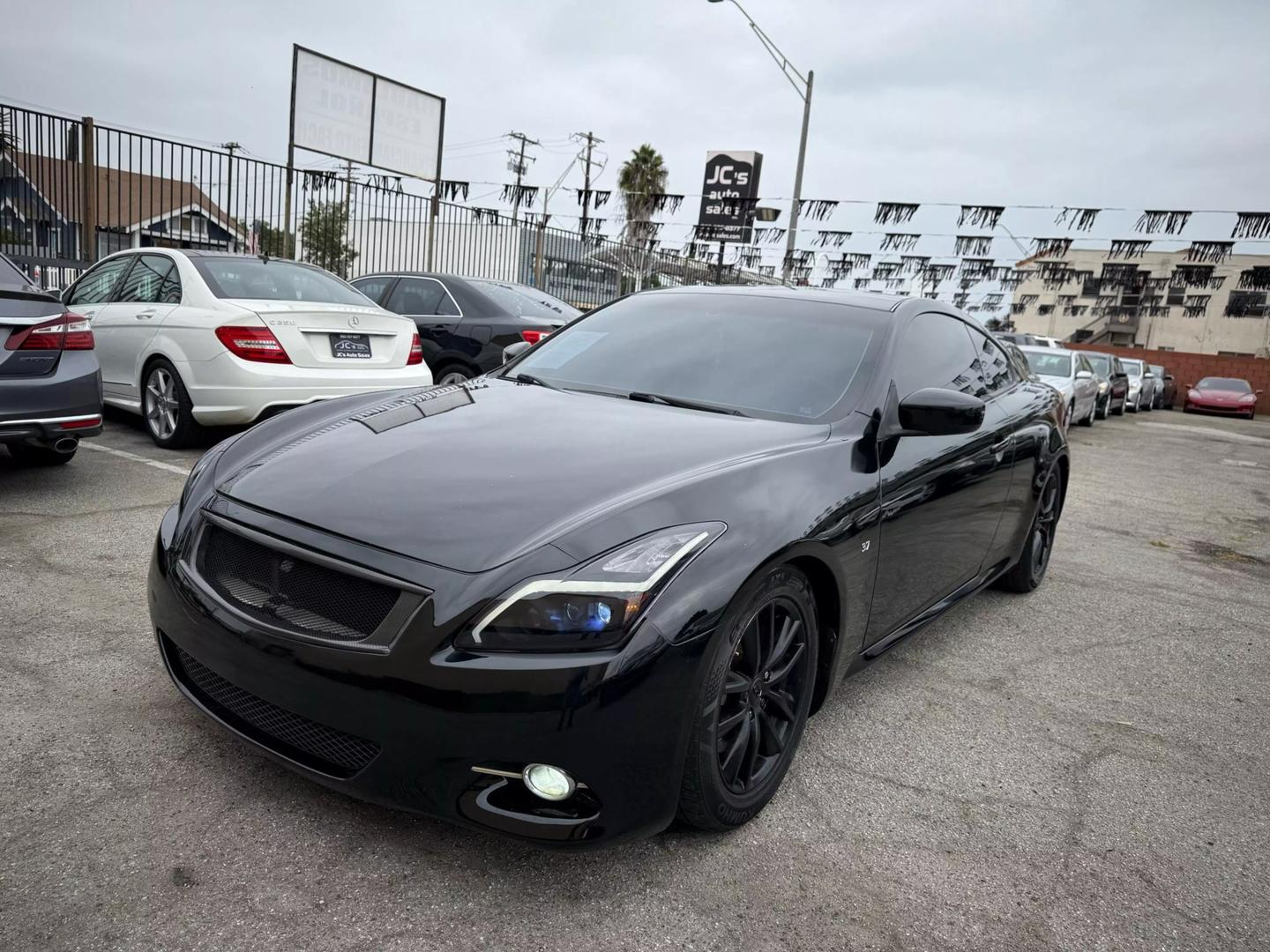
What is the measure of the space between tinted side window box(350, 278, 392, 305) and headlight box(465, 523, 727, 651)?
8010mm

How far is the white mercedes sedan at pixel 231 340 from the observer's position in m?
6.16

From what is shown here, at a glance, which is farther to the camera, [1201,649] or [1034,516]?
[1034,516]

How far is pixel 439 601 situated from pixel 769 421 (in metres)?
1.36

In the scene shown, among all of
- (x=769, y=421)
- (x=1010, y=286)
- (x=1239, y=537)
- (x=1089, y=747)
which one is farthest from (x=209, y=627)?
(x=1010, y=286)

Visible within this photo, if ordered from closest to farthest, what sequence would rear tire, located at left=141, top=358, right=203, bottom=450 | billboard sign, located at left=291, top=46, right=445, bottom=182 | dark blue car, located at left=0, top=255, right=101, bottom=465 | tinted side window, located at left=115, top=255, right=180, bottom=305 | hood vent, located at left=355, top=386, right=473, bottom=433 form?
1. hood vent, located at left=355, top=386, right=473, bottom=433
2. dark blue car, located at left=0, top=255, right=101, bottom=465
3. rear tire, located at left=141, top=358, right=203, bottom=450
4. tinted side window, located at left=115, top=255, right=180, bottom=305
5. billboard sign, located at left=291, top=46, right=445, bottom=182

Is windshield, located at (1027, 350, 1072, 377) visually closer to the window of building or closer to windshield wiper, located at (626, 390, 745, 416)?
windshield wiper, located at (626, 390, 745, 416)

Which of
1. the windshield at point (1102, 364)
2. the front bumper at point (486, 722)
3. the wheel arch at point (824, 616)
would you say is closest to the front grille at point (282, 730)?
the front bumper at point (486, 722)

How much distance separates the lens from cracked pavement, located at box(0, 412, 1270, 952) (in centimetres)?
198

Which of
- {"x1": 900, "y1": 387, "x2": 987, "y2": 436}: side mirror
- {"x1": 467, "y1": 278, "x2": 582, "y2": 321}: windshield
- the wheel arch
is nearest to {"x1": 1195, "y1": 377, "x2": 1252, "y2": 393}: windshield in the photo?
{"x1": 467, "y1": 278, "x2": 582, "y2": 321}: windshield

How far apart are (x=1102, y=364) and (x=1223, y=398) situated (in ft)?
37.8

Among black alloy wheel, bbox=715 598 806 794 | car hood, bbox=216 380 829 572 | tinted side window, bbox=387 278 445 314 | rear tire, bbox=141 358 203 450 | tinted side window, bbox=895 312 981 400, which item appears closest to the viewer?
car hood, bbox=216 380 829 572

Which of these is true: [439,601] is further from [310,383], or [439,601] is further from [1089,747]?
[310,383]

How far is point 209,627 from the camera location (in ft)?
7.23

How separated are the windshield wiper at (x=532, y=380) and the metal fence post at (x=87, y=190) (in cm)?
953
